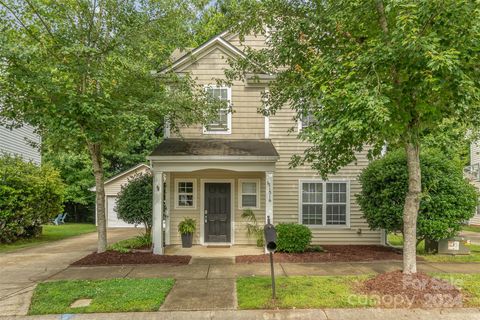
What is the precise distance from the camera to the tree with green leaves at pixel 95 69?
7.35 m

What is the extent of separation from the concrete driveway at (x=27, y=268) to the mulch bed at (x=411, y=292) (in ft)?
19.7

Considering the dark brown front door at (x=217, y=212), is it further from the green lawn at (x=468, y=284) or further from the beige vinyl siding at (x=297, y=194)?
the green lawn at (x=468, y=284)

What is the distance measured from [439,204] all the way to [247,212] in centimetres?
567

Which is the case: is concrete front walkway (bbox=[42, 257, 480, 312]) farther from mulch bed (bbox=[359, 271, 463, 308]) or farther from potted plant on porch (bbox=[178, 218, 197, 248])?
potted plant on porch (bbox=[178, 218, 197, 248])

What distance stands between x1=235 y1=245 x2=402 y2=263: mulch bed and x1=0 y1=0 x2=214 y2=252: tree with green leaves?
4.23 metres

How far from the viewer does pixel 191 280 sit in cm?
696

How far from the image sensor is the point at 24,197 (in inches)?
488

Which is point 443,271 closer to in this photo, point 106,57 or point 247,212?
point 247,212

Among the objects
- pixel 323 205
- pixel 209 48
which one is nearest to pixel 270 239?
pixel 323 205

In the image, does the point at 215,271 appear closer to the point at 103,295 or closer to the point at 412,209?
the point at 103,295

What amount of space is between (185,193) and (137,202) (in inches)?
63.9

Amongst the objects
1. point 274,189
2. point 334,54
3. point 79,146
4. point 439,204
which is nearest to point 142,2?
point 79,146

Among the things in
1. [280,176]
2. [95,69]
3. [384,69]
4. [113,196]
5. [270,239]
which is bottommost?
[113,196]

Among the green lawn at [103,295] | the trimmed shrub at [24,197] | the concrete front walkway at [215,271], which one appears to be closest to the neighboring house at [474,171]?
the concrete front walkway at [215,271]
